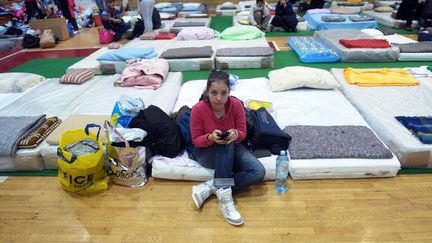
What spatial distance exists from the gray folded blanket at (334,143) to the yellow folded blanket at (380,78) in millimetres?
1094

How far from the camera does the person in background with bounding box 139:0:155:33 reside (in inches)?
247

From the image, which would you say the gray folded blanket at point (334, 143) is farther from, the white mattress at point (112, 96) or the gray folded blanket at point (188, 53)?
the gray folded blanket at point (188, 53)

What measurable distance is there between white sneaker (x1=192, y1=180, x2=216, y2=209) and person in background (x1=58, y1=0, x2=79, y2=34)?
24.0 ft

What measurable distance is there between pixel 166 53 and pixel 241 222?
10.5ft

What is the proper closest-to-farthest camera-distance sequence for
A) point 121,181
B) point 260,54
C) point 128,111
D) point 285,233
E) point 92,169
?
point 285,233
point 92,169
point 121,181
point 128,111
point 260,54

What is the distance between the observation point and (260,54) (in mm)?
4418

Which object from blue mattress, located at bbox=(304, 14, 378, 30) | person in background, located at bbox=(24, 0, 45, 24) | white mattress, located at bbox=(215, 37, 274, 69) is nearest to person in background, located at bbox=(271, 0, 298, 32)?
blue mattress, located at bbox=(304, 14, 378, 30)

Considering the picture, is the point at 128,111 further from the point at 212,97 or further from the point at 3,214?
the point at 3,214

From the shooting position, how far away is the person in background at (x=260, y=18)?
697cm

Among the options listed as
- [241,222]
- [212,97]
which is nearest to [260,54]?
[212,97]

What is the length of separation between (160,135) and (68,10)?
711cm

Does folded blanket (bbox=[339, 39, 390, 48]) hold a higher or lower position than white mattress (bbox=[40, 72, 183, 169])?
higher

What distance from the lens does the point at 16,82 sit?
3.67 metres

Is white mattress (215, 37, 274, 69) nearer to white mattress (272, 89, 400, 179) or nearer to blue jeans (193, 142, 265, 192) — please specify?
white mattress (272, 89, 400, 179)
